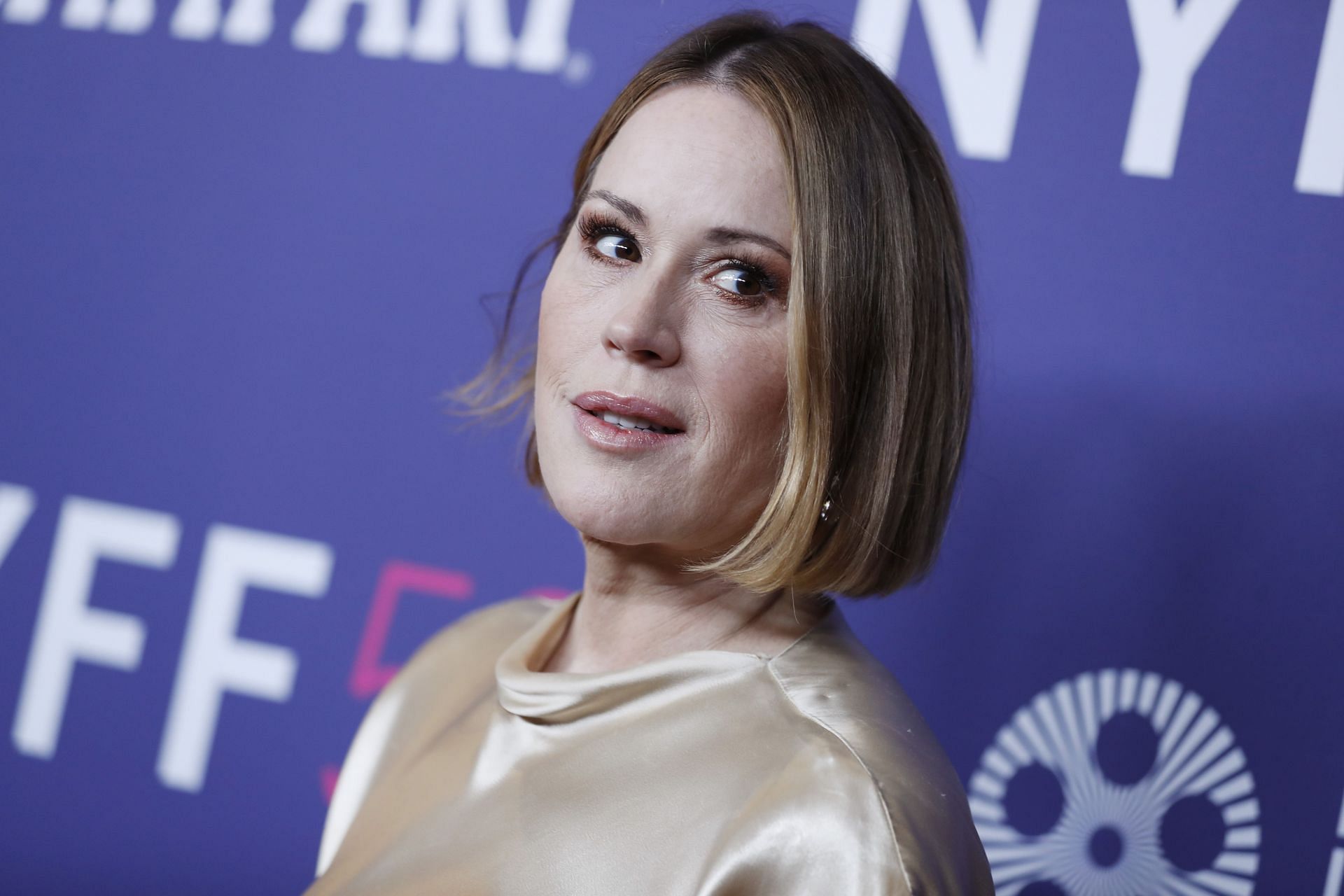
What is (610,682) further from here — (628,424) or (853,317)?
(853,317)

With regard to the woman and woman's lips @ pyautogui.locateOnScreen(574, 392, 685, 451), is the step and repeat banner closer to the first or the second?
the woman

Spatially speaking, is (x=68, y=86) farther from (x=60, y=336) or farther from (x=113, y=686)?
(x=113, y=686)

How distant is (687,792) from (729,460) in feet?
0.75

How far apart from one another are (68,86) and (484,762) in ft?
4.69

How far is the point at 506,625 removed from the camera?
4.19ft

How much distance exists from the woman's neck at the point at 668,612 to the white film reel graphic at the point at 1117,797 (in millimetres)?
511

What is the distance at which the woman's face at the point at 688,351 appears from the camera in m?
0.91

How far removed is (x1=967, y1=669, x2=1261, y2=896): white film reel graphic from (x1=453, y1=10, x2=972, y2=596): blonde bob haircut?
454mm

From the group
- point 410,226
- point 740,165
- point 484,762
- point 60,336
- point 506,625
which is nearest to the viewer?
point 740,165

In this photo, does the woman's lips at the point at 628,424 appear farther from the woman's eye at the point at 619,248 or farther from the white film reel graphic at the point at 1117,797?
the white film reel graphic at the point at 1117,797

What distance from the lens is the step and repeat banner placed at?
1.33 meters

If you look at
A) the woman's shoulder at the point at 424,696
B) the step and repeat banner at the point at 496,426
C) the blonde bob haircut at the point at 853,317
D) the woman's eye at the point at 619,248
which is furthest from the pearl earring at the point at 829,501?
the step and repeat banner at the point at 496,426

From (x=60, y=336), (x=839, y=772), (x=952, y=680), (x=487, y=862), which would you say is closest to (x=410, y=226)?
(x=60, y=336)

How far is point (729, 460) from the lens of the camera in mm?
930
